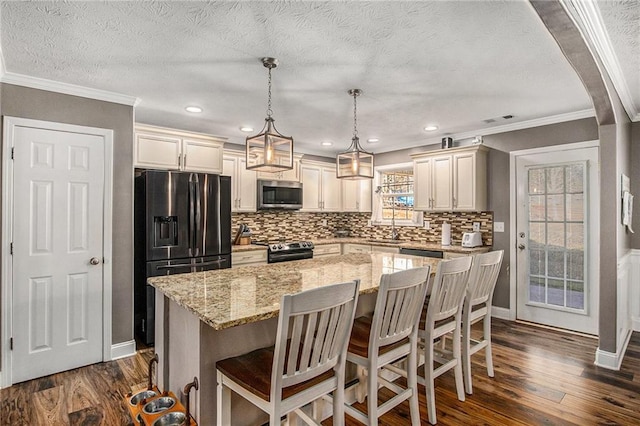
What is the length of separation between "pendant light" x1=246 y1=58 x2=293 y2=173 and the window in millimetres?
3332

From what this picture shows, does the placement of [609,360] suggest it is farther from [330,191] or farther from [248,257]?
[330,191]

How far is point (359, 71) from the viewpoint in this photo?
267cm

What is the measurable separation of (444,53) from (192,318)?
2252 mm

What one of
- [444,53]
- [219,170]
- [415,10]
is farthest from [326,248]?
[415,10]

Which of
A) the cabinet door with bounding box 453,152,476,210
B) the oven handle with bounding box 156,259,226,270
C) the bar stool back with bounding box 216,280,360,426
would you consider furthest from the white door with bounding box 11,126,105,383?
the cabinet door with bounding box 453,152,476,210

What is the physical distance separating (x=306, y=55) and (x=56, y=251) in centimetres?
257

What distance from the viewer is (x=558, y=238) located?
4.02 meters

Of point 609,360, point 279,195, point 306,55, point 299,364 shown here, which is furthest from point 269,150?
point 609,360

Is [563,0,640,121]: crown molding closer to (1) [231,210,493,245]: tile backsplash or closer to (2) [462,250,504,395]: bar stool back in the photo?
(2) [462,250,504,395]: bar stool back

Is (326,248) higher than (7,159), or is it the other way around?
(7,159)

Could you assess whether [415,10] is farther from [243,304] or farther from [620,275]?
[620,275]

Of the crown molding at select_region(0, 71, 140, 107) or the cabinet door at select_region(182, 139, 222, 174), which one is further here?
the cabinet door at select_region(182, 139, 222, 174)

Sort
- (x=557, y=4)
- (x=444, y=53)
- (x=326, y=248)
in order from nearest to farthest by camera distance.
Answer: (x=557, y=4), (x=444, y=53), (x=326, y=248)

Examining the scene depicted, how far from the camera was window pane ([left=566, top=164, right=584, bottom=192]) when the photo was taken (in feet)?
12.7
